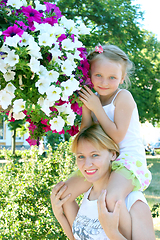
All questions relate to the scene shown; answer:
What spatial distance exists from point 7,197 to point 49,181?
0.72 meters

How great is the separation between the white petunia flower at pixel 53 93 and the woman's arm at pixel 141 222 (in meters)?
1.07

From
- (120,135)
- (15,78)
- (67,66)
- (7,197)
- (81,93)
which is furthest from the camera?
(7,197)

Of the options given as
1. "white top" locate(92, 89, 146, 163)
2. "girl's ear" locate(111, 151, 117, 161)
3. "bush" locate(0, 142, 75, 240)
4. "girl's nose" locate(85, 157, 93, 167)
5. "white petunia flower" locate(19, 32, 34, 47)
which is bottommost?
"bush" locate(0, 142, 75, 240)

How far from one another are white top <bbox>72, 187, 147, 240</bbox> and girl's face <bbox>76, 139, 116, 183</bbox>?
279 mm

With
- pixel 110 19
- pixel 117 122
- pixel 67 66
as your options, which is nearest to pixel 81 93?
pixel 67 66

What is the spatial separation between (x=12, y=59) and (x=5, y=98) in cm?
22

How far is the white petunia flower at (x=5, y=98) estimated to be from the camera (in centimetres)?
150

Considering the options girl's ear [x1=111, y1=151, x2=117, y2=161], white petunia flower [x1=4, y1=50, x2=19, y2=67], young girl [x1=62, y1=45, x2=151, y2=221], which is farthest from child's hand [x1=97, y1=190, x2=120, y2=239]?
white petunia flower [x1=4, y1=50, x2=19, y2=67]

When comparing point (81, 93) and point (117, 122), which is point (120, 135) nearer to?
point (117, 122)

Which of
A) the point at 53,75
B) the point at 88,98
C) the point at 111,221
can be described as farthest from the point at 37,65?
the point at 111,221

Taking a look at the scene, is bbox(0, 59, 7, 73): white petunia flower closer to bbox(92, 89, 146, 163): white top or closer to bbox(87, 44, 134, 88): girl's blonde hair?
bbox(87, 44, 134, 88): girl's blonde hair

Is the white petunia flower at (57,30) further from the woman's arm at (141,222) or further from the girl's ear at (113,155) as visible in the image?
the woman's arm at (141,222)

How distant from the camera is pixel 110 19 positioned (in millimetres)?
9734

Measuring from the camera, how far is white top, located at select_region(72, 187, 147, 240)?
2090 millimetres
